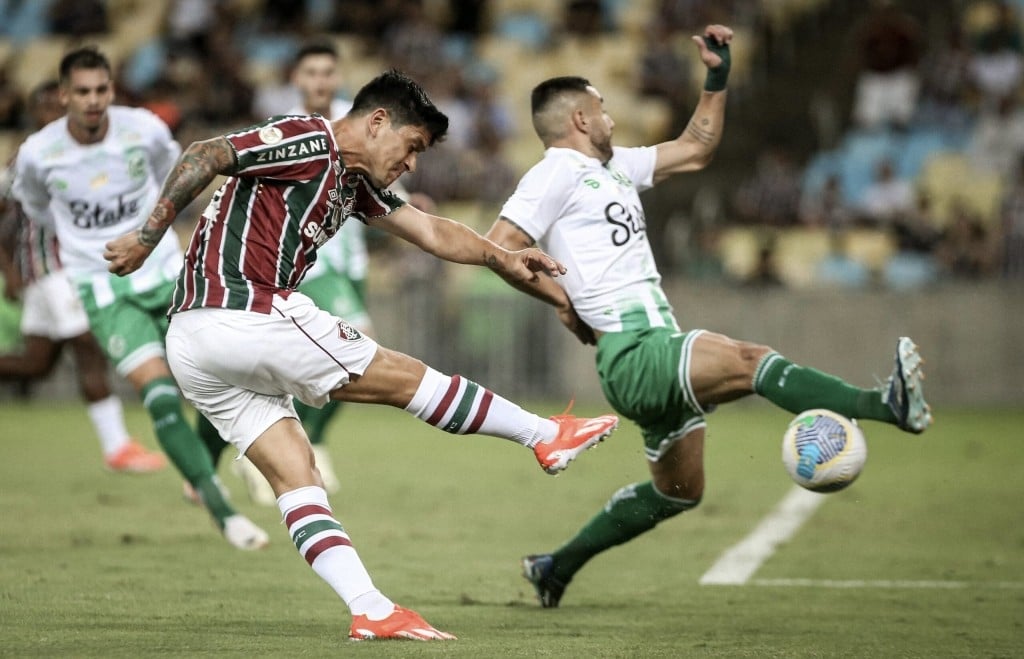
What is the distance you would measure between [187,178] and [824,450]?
8.17 feet

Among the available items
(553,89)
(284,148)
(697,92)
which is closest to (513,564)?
(553,89)

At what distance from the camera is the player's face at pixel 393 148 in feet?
18.6

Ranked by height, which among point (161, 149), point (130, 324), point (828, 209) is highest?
point (161, 149)

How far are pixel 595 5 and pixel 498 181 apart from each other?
3.89 meters

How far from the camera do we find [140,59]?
858 inches

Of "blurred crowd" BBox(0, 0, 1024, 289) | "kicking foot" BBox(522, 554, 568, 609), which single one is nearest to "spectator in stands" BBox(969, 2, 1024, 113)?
"blurred crowd" BBox(0, 0, 1024, 289)

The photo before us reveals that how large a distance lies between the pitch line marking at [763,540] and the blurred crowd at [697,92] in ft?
24.2

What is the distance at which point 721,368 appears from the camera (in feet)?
20.4

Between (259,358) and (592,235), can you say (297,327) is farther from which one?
(592,235)

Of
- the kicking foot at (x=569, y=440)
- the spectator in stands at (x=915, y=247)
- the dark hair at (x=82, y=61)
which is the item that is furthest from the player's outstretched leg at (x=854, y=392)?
the spectator in stands at (x=915, y=247)

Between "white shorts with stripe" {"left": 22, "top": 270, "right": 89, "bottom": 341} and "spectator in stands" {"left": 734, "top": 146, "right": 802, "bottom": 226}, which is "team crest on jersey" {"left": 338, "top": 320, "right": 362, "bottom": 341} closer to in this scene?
"white shorts with stripe" {"left": 22, "top": 270, "right": 89, "bottom": 341}

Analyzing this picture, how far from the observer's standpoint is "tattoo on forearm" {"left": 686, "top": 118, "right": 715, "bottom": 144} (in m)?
7.41

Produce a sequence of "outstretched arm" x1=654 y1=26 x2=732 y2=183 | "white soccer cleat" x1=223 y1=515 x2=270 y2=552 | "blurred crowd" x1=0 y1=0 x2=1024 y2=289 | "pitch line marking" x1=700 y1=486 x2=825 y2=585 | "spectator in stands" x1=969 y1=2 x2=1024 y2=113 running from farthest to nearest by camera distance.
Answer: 1. "spectator in stands" x1=969 y1=2 x2=1024 y2=113
2. "blurred crowd" x1=0 y1=0 x2=1024 y2=289
3. "white soccer cleat" x1=223 y1=515 x2=270 y2=552
4. "pitch line marking" x1=700 y1=486 x2=825 y2=585
5. "outstretched arm" x1=654 y1=26 x2=732 y2=183

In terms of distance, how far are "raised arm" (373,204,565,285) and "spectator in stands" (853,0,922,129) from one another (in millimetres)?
14572
